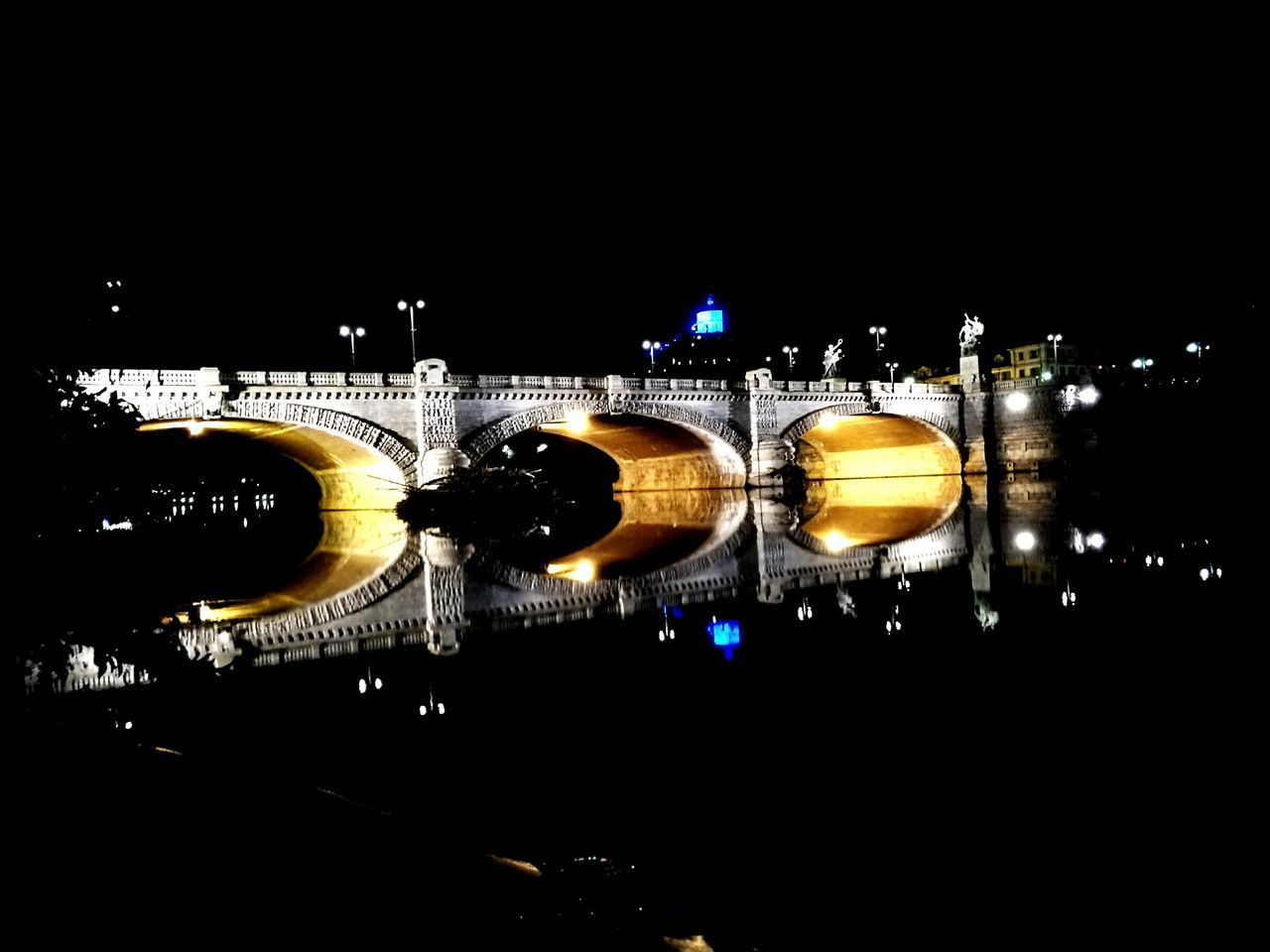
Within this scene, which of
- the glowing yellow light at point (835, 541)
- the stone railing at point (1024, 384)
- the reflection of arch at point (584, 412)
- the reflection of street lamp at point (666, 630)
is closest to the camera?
the reflection of street lamp at point (666, 630)

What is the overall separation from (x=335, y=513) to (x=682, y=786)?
131 ft

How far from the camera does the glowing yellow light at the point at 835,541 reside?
59.2 feet

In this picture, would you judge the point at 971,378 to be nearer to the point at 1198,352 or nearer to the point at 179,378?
the point at 1198,352

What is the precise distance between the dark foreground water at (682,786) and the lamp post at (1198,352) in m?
55.3

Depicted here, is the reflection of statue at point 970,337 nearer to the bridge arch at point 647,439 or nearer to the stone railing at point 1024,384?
the stone railing at point 1024,384

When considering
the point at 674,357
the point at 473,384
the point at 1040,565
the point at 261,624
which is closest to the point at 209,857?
the point at 261,624

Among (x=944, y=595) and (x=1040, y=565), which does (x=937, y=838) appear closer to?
Answer: (x=944, y=595)

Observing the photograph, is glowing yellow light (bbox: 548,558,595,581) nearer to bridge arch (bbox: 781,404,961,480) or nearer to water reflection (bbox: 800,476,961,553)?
water reflection (bbox: 800,476,961,553)

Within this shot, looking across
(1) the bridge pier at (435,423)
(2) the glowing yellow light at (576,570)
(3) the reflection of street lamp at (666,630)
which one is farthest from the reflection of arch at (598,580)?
(1) the bridge pier at (435,423)

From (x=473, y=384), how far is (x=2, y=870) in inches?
1309

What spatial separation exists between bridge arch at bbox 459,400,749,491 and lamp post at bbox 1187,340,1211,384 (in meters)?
32.3

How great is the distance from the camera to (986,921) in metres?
3.22

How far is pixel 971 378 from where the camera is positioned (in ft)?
172

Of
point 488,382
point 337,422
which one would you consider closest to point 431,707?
point 337,422
